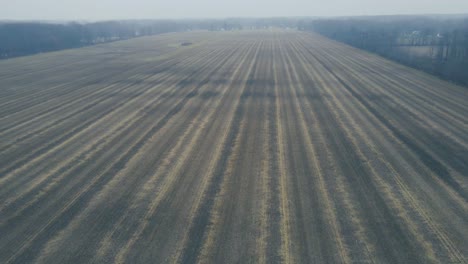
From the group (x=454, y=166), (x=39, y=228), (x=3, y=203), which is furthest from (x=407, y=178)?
(x=3, y=203)

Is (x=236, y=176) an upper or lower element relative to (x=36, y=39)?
lower

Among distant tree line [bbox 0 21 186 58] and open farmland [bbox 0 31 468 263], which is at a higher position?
distant tree line [bbox 0 21 186 58]

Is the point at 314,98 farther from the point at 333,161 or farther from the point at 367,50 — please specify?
the point at 367,50

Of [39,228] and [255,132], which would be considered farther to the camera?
[255,132]

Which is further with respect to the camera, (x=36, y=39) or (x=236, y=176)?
(x=36, y=39)

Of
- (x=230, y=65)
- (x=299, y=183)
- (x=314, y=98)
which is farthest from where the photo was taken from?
(x=230, y=65)

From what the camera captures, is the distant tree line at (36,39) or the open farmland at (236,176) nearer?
the open farmland at (236,176)

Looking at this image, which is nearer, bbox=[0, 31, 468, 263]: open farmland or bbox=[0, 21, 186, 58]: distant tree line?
A: bbox=[0, 31, 468, 263]: open farmland

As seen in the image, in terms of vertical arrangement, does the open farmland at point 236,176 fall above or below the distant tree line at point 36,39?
below
